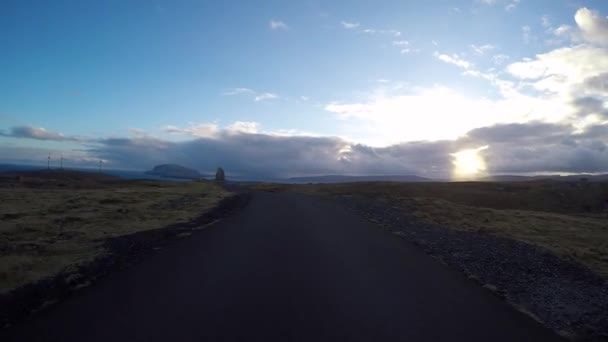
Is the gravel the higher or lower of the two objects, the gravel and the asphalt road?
the lower

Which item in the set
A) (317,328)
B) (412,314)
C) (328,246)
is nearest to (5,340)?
(317,328)

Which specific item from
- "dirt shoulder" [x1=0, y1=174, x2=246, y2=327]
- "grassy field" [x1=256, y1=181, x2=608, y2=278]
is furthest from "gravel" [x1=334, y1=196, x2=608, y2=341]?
"dirt shoulder" [x1=0, y1=174, x2=246, y2=327]

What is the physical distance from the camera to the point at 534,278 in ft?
37.1

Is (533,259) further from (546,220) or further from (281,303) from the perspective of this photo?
(546,220)

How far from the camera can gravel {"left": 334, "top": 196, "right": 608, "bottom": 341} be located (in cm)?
789

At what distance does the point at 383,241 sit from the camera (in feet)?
55.3

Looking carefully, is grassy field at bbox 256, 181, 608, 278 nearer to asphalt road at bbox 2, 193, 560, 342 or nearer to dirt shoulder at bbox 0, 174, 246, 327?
asphalt road at bbox 2, 193, 560, 342

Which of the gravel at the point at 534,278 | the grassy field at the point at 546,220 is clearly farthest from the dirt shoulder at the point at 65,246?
the grassy field at the point at 546,220

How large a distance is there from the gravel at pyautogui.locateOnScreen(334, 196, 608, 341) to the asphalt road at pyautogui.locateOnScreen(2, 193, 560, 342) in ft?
2.06

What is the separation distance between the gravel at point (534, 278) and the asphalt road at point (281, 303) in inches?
24.8

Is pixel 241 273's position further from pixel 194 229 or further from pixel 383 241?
pixel 194 229

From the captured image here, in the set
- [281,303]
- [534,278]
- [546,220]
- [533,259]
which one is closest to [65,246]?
[281,303]

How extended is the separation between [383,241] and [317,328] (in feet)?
35.0

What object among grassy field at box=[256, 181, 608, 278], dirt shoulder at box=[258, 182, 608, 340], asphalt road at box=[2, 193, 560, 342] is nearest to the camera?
asphalt road at box=[2, 193, 560, 342]
